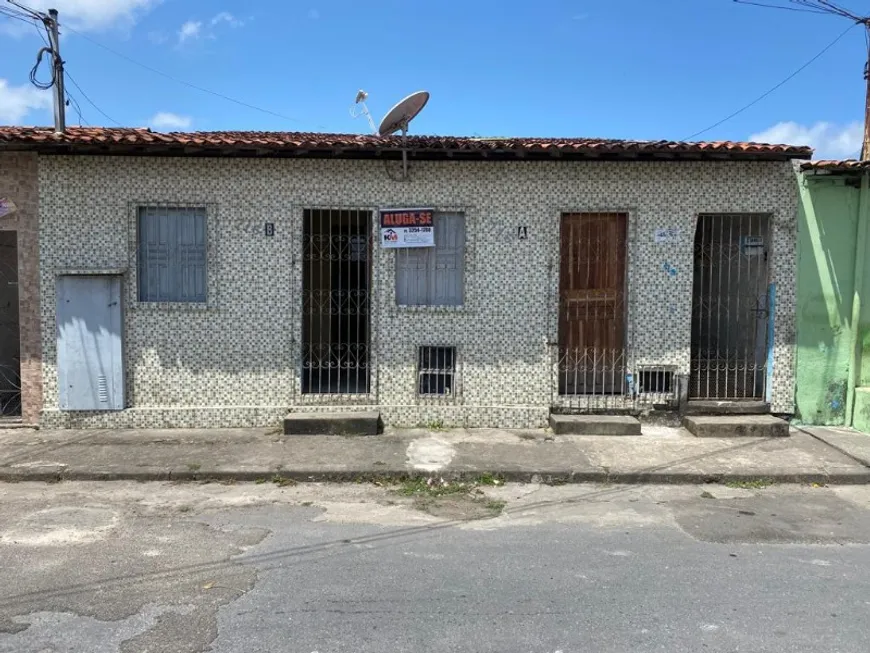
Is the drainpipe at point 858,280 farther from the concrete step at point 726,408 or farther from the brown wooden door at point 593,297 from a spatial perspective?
the brown wooden door at point 593,297

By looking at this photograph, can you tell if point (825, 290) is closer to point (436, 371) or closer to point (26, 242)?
point (436, 371)

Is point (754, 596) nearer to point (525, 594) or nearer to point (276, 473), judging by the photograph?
point (525, 594)

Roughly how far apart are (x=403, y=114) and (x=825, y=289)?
546cm

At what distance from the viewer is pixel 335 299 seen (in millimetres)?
7734

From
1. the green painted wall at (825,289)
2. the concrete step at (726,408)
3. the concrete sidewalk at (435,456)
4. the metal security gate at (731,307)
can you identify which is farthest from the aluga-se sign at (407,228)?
the green painted wall at (825,289)

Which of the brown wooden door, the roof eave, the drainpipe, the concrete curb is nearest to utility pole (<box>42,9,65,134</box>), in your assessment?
the roof eave

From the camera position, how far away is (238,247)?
752 cm

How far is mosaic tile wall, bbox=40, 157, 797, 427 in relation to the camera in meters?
7.45

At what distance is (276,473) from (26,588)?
2.49 m

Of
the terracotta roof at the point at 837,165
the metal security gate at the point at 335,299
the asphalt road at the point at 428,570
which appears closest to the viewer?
the asphalt road at the point at 428,570

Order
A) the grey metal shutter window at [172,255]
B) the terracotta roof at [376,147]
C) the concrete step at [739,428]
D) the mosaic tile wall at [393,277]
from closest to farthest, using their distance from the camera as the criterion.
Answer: the terracotta roof at [376,147]
the concrete step at [739,428]
the mosaic tile wall at [393,277]
the grey metal shutter window at [172,255]

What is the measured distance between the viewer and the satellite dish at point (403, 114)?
6.96 meters

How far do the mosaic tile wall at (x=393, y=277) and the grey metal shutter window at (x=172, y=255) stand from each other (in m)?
0.16

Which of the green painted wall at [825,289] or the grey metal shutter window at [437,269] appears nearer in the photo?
the green painted wall at [825,289]
